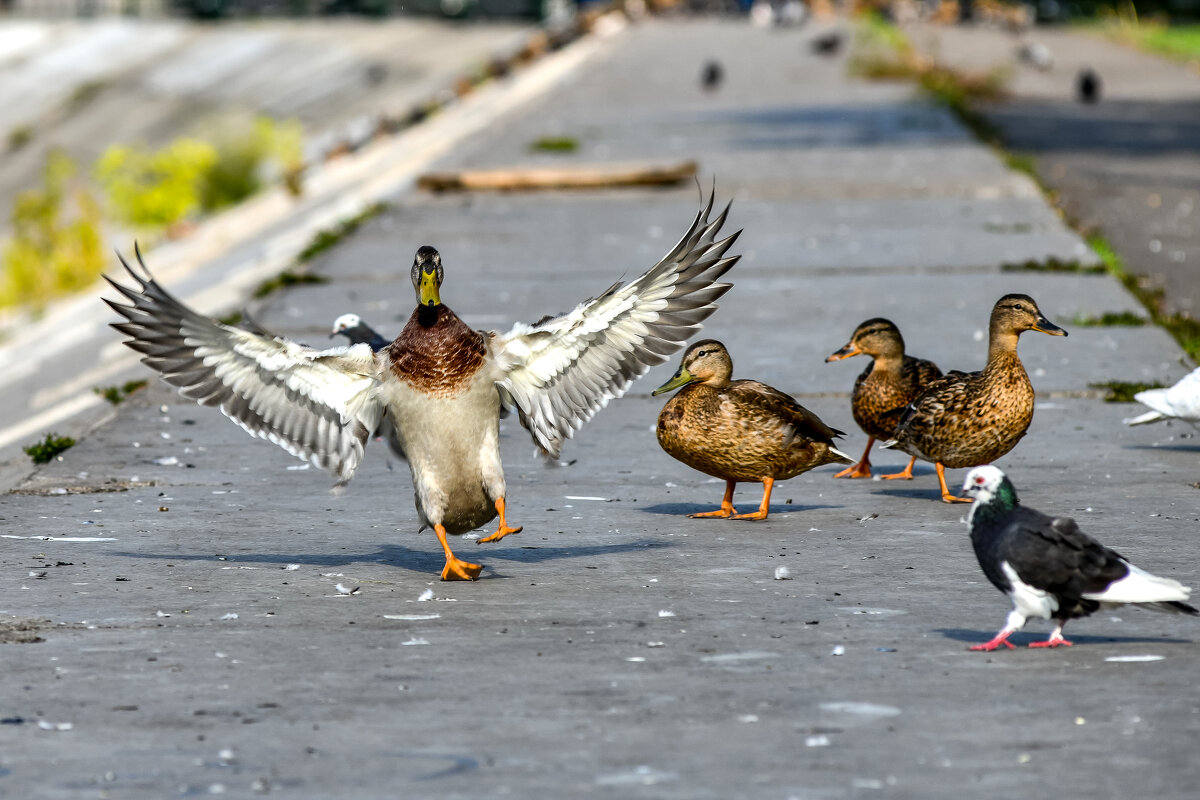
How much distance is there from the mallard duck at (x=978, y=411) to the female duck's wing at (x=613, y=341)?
3.71ft

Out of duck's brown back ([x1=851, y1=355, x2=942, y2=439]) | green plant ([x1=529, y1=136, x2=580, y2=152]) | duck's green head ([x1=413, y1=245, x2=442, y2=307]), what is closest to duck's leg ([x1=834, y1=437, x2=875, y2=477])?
duck's brown back ([x1=851, y1=355, x2=942, y2=439])

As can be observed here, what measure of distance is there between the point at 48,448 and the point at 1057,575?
5459 mm

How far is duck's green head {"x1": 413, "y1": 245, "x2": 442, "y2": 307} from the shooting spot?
257 inches

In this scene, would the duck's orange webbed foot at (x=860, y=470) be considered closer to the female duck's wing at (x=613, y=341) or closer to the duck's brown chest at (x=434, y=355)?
the female duck's wing at (x=613, y=341)

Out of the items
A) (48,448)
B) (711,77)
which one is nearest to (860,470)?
(48,448)

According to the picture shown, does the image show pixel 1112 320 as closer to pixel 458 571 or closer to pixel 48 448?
pixel 458 571

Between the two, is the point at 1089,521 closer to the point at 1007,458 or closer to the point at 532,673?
the point at 1007,458

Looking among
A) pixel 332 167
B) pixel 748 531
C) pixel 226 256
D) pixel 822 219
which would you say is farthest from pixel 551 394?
pixel 332 167

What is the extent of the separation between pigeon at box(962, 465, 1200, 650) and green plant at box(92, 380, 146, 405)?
20.3 ft

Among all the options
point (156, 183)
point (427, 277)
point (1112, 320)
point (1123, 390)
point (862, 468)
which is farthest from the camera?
point (156, 183)

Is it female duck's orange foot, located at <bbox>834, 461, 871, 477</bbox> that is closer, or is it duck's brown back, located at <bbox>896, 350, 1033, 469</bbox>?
duck's brown back, located at <bbox>896, 350, 1033, 469</bbox>

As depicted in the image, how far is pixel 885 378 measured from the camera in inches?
324

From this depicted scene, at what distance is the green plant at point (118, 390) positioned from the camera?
10273mm

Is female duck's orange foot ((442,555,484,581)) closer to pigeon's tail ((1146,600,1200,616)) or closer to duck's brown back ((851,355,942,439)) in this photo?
duck's brown back ((851,355,942,439))
